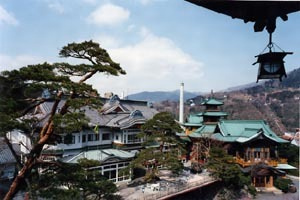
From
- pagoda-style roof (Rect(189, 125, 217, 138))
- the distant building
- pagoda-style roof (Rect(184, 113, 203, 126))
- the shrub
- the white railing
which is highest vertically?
pagoda-style roof (Rect(184, 113, 203, 126))

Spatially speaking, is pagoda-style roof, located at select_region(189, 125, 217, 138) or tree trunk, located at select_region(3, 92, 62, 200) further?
pagoda-style roof, located at select_region(189, 125, 217, 138)

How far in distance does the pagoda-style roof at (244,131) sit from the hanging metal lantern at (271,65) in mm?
11995

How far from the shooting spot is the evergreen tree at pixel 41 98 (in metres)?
4.59

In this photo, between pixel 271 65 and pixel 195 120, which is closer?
A: pixel 271 65

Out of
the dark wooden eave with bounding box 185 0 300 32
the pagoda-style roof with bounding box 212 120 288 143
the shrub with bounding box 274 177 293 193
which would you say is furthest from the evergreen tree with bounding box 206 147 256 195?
the dark wooden eave with bounding box 185 0 300 32

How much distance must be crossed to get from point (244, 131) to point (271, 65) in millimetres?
13370

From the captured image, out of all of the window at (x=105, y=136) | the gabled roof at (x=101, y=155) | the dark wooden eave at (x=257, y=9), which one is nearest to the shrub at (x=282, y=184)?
the gabled roof at (x=101, y=155)

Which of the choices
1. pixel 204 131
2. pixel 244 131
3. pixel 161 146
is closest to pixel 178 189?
pixel 161 146

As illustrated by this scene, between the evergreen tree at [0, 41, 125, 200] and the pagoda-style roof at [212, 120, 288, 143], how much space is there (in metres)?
9.99

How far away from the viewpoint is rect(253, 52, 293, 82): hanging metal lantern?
1.85 m

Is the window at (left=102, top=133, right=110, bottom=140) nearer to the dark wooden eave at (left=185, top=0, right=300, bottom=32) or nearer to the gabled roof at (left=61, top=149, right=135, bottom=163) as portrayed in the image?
the gabled roof at (left=61, top=149, right=135, bottom=163)

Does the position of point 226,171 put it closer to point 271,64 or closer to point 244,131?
point 244,131

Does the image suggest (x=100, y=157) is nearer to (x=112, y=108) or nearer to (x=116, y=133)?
(x=116, y=133)

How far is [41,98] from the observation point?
4938 mm
